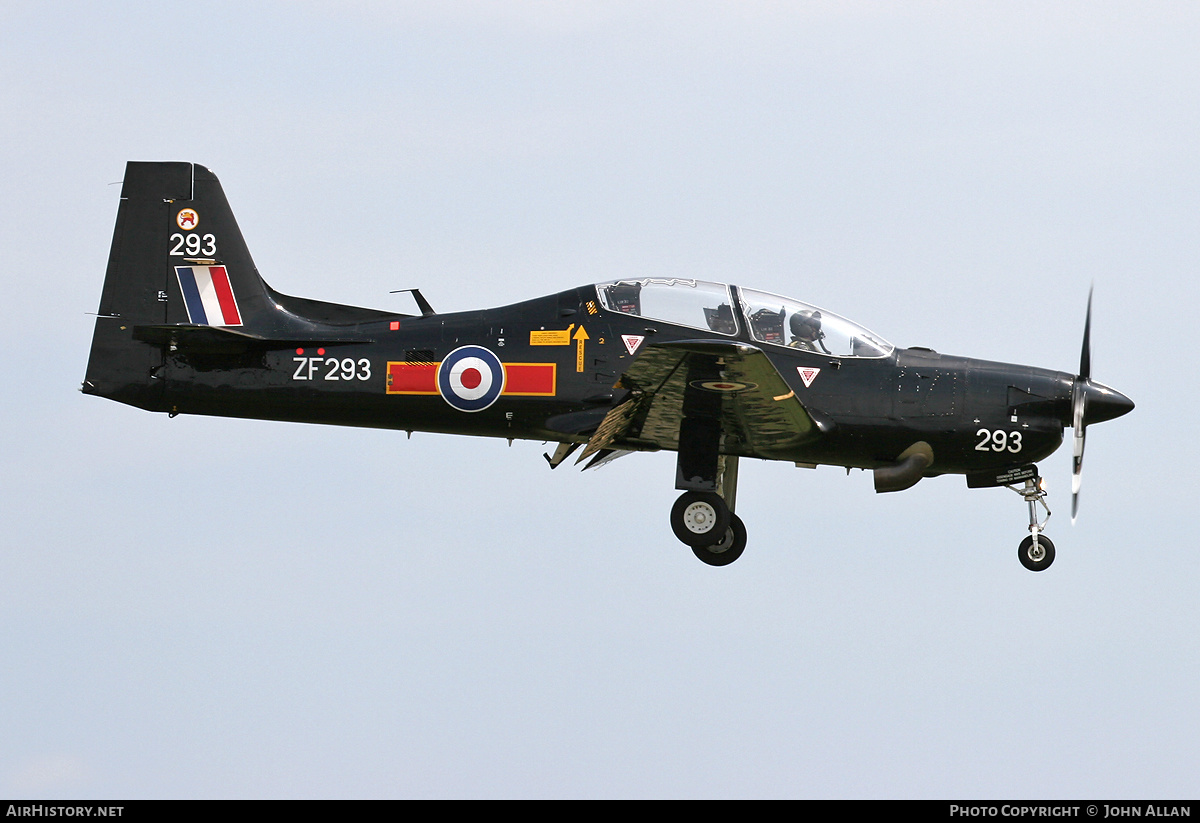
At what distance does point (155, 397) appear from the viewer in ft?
54.4

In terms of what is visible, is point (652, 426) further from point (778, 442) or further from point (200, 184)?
point (200, 184)

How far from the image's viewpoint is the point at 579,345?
16.3 metres

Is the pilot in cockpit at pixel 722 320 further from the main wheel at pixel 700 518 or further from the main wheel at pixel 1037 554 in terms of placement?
the main wheel at pixel 1037 554

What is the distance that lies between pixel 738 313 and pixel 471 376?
2900 mm

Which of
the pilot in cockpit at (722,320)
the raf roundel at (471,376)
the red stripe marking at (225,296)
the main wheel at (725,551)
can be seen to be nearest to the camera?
the pilot in cockpit at (722,320)

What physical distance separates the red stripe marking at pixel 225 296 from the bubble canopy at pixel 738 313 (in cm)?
410

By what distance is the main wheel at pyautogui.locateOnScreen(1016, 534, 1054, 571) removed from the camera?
1658 cm

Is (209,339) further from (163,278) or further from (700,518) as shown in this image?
(700,518)

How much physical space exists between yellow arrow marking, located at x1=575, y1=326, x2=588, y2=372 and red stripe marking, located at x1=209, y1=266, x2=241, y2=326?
12.6ft

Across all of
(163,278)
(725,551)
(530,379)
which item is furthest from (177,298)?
(725,551)

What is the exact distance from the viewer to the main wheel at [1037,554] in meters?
16.6

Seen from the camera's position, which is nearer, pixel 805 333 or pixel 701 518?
pixel 701 518

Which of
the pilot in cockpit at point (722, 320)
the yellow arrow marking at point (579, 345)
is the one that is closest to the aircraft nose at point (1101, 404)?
the pilot in cockpit at point (722, 320)

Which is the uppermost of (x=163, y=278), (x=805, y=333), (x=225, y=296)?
(x=163, y=278)
